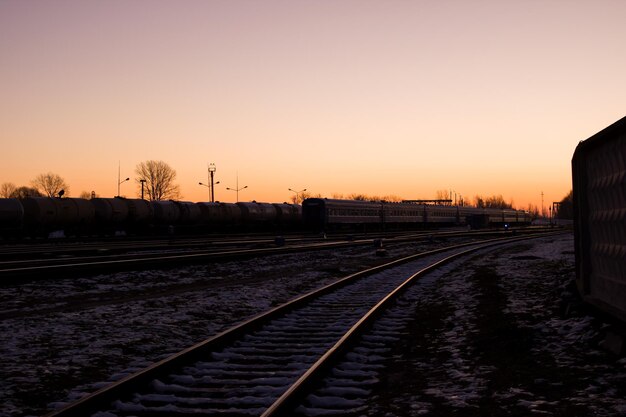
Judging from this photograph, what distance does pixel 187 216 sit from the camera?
177ft

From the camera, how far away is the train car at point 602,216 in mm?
7516

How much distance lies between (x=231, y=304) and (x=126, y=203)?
127 ft

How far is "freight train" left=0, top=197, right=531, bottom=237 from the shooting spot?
41.4m

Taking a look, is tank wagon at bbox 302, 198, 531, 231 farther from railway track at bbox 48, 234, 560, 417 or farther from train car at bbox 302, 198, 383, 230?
railway track at bbox 48, 234, 560, 417

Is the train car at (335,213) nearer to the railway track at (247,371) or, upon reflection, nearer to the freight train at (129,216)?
the freight train at (129,216)

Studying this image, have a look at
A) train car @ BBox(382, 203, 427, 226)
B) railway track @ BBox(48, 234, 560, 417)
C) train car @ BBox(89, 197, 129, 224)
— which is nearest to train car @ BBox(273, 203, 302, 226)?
train car @ BBox(382, 203, 427, 226)

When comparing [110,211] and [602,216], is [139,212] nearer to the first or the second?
[110,211]

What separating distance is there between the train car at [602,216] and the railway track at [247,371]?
3.33m

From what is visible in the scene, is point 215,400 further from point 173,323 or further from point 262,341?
point 173,323

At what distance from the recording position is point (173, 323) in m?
10.3

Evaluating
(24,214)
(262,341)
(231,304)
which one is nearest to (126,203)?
(24,214)

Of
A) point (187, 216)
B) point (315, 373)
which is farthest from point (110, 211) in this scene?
point (315, 373)

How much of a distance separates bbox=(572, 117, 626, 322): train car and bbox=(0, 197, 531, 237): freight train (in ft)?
127

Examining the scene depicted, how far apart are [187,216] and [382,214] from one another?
2371 centimetres
